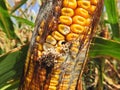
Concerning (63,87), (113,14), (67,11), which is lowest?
(63,87)

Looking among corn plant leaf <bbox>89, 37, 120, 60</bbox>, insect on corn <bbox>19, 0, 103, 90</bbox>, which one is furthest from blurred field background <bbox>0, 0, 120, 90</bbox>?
insect on corn <bbox>19, 0, 103, 90</bbox>

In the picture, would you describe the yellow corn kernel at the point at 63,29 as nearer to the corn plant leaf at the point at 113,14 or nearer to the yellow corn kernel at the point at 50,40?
the yellow corn kernel at the point at 50,40

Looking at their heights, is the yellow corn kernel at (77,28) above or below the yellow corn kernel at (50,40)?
above

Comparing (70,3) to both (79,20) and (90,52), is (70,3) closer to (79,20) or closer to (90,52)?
(79,20)

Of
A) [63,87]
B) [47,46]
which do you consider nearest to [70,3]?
[47,46]

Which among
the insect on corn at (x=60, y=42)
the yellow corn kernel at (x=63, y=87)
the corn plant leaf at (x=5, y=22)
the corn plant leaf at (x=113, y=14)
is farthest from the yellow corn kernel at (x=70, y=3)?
the corn plant leaf at (x=5, y=22)

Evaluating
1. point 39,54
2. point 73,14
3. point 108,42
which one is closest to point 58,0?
point 73,14
